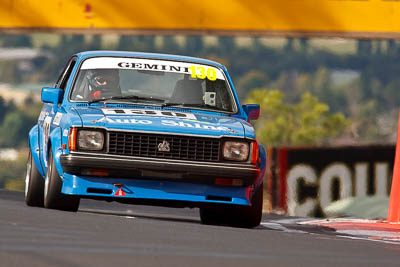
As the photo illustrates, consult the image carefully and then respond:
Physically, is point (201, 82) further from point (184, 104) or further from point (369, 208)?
point (369, 208)

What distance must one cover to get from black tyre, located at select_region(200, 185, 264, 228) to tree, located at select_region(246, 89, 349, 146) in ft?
339

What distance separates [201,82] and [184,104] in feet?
1.37

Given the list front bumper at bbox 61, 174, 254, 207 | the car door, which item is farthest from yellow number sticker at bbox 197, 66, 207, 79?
front bumper at bbox 61, 174, 254, 207

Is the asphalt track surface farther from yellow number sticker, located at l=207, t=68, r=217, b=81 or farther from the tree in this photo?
the tree

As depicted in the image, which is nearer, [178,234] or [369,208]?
[178,234]

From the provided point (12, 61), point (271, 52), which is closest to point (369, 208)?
point (12, 61)

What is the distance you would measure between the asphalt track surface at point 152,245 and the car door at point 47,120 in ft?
2.82

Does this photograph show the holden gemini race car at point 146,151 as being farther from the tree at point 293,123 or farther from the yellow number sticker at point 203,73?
Result: the tree at point 293,123

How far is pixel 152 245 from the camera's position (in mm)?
7254

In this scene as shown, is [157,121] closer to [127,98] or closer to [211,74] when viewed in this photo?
[127,98]

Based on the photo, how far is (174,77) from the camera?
1078cm

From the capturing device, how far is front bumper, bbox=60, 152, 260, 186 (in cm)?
926

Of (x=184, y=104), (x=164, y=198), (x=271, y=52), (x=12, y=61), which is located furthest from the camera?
(x=271, y=52)

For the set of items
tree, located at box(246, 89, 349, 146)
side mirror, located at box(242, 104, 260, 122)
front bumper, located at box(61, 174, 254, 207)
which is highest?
tree, located at box(246, 89, 349, 146)
